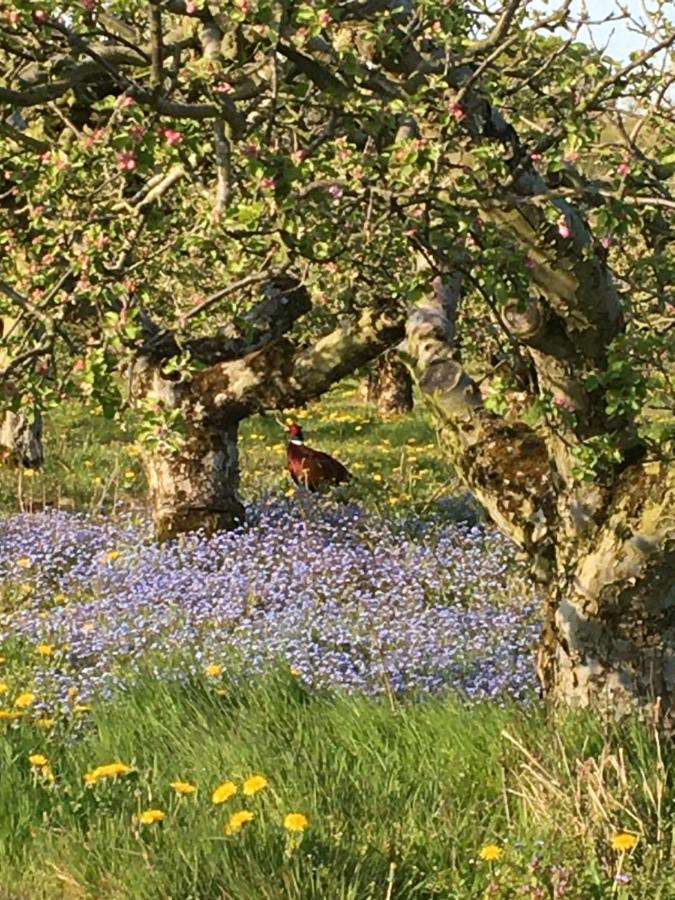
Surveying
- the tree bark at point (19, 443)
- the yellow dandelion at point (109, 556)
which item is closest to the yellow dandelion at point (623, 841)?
the yellow dandelion at point (109, 556)

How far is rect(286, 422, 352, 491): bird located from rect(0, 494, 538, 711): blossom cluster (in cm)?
24

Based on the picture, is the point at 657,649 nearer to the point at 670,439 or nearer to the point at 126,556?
the point at 670,439

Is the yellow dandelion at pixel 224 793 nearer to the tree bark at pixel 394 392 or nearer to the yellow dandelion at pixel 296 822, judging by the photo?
the yellow dandelion at pixel 296 822

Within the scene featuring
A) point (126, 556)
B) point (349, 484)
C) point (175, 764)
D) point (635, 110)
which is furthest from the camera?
point (349, 484)

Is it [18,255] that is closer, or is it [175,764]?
[175,764]

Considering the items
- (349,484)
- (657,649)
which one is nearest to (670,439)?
(657,649)

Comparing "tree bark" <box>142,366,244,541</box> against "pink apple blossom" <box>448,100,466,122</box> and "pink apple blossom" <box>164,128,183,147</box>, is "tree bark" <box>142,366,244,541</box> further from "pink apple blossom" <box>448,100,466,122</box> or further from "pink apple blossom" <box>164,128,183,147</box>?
"pink apple blossom" <box>448,100,466,122</box>

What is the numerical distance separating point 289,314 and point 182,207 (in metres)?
4.23

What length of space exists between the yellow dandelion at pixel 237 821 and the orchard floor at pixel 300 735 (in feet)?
0.06

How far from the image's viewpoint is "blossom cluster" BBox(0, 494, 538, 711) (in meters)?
7.25

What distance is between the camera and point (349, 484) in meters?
13.2


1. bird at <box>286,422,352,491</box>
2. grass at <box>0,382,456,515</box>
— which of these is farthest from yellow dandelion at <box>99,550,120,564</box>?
bird at <box>286,422,352,491</box>

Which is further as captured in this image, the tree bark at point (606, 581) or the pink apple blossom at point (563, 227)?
the tree bark at point (606, 581)

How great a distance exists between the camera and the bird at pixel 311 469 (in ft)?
40.1
